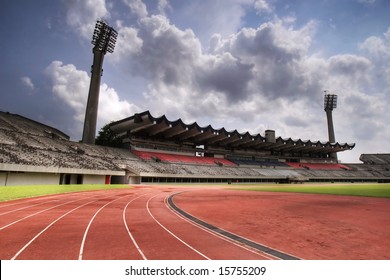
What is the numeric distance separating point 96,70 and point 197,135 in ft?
90.4

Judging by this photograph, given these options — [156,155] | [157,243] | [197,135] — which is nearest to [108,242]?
[157,243]

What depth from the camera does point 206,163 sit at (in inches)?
2345

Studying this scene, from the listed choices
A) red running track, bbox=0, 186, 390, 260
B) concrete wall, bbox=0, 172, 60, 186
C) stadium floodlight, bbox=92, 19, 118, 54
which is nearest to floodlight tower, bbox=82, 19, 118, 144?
stadium floodlight, bbox=92, 19, 118, 54

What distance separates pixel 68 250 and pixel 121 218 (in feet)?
16.4

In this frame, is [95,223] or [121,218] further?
[121,218]

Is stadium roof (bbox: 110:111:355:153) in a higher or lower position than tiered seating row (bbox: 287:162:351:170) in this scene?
higher

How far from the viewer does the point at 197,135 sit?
60.6m

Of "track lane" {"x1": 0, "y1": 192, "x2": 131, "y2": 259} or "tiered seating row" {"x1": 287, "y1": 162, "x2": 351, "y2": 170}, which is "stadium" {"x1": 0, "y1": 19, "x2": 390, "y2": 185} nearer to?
"tiered seating row" {"x1": 287, "y1": 162, "x2": 351, "y2": 170}

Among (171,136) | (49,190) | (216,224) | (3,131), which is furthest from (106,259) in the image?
(171,136)

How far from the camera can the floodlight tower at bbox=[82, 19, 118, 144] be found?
1919 inches

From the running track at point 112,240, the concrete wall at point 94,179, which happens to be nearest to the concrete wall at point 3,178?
the concrete wall at point 94,179

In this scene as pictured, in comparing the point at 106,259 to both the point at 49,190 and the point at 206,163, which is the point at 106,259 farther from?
the point at 206,163

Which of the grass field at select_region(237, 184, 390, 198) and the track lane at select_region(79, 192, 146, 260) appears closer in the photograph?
the track lane at select_region(79, 192, 146, 260)

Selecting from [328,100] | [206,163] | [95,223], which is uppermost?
[328,100]
